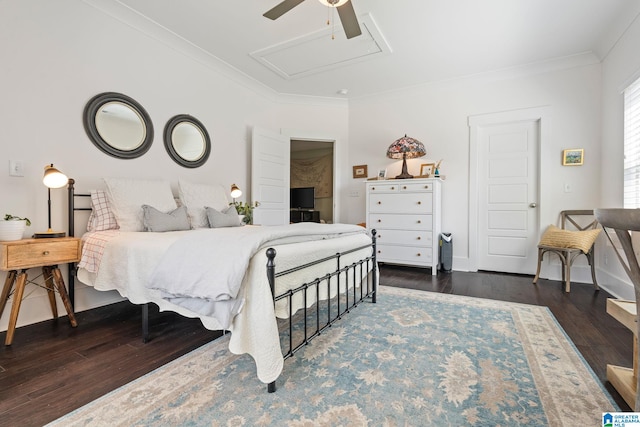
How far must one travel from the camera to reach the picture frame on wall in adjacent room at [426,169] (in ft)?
14.2

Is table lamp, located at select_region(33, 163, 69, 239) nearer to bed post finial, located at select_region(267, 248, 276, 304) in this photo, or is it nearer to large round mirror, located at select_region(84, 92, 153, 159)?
large round mirror, located at select_region(84, 92, 153, 159)

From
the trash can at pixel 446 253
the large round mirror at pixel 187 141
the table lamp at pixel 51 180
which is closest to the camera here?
the table lamp at pixel 51 180

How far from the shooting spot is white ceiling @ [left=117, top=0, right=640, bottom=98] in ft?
8.92

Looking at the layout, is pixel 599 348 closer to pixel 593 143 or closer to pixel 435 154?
pixel 593 143

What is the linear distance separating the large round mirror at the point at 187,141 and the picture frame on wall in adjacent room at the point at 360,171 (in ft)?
7.95

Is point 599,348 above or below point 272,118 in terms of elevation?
below

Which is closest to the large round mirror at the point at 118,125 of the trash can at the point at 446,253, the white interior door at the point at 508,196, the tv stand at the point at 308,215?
A: the trash can at the point at 446,253

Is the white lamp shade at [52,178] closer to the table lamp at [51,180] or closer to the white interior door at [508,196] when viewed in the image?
the table lamp at [51,180]

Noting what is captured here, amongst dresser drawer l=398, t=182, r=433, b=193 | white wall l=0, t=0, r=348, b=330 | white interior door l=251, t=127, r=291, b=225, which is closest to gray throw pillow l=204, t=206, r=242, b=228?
white wall l=0, t=0, r=348, b=330

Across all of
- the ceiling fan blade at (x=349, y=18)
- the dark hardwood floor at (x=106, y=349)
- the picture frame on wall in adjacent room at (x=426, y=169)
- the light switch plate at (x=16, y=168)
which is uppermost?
the ceiling fan blade at (x=349, y=18)

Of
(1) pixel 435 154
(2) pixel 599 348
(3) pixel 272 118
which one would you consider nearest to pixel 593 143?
(1) pixel 435 154

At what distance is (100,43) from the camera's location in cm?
268

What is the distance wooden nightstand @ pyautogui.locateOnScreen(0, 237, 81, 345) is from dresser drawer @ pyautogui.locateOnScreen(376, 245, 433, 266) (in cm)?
343

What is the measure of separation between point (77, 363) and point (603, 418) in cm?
258
